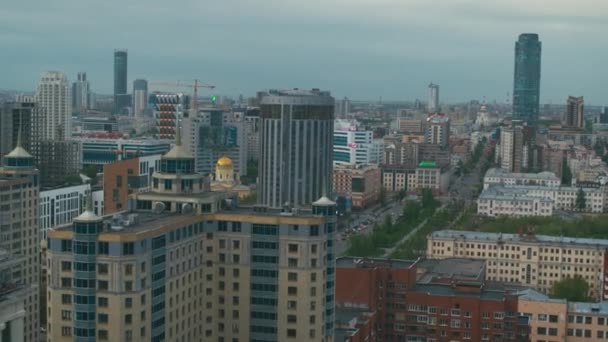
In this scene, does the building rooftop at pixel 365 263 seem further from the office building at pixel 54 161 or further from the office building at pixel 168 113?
the office building at pixel 168 113

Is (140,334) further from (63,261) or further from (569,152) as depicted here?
(569,152)

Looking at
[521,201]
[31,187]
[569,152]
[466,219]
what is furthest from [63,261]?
[569,152]

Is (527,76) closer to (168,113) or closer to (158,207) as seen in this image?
(168,113)

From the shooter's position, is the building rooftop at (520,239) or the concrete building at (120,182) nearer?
the building rooftop at (520,239)

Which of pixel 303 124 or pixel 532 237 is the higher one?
pixel 303 124

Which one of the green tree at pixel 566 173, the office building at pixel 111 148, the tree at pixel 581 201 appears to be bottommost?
the tree at pixel 581 201

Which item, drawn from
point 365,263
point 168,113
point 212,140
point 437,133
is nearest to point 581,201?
point 212,140

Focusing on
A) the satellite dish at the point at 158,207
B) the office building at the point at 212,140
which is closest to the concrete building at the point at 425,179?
the office building at the point at 212,140
